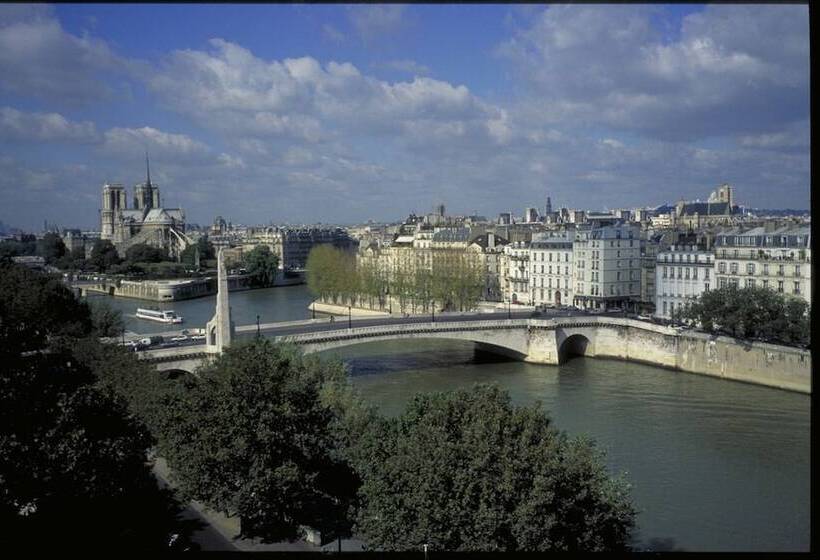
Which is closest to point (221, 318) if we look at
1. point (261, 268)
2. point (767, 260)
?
point (767, 260)

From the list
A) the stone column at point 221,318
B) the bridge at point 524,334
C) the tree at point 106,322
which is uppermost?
the stone column at point 221,318

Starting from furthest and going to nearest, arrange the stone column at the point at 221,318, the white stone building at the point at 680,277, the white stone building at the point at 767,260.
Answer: the white stone building at the point at 680,277 → the white stone building at the point at 767,260 → the stone column at the point at 221,318

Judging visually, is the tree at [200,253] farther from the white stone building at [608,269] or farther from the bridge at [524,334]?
the bridge at [524,334]

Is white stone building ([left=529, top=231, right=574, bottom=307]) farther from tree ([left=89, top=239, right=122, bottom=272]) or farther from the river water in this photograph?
tree ([left=89, top=239, right=122, bottom=272])

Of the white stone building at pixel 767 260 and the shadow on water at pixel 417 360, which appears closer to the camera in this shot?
the shadow on water at pixel 417 360

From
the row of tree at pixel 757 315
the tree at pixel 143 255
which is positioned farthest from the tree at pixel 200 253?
the row of tree at pixel 757 315

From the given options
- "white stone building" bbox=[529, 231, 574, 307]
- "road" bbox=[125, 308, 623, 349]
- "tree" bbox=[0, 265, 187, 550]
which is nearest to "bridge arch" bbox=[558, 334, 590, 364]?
"road" bbox=[125, 308, 623, 349]

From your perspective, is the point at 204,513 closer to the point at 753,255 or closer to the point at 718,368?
the point at 718,368

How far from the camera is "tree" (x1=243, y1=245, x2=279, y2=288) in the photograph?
130 ft

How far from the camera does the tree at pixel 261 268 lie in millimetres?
39625

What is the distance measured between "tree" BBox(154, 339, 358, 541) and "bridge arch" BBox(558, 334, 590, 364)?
Answer: 12355 millimetres

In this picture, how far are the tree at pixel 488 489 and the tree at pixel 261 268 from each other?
33723mm

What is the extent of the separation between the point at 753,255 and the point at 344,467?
13521 millimetres

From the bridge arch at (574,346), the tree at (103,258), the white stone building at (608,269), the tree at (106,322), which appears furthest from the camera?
the tree at (103,258)
